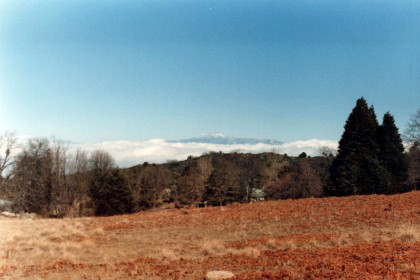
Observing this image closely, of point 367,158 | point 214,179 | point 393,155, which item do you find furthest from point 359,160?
point 214,179

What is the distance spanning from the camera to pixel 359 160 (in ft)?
138

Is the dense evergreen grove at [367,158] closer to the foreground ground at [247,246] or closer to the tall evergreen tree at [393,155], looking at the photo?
the tall evergreen tree at [393,155]

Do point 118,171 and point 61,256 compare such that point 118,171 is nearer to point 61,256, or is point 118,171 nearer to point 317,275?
point 61,256

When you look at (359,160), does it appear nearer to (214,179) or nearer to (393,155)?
(393,155)

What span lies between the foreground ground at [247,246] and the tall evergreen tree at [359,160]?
588 inches

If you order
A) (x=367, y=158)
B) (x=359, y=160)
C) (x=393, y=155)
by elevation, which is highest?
(x=393, y=155)

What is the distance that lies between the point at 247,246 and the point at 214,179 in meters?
45.6

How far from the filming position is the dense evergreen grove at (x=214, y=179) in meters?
42.5

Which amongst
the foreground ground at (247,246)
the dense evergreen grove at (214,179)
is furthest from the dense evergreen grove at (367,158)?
the foreground ground at (247,246)

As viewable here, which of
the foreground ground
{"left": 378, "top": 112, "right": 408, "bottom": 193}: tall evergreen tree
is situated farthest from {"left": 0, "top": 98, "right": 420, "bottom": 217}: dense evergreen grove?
the foreground ground

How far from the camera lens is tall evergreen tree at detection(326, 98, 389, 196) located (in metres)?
41.2

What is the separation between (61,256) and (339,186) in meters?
34.5

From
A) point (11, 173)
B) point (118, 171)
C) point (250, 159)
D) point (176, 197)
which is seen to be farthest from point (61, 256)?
point (250, 159)

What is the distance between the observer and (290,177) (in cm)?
5981
